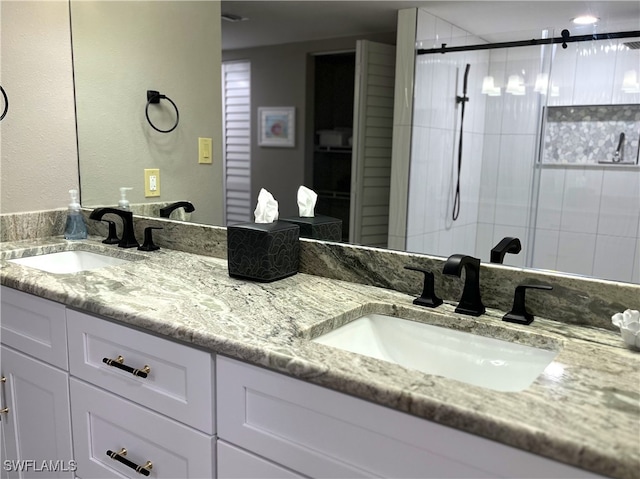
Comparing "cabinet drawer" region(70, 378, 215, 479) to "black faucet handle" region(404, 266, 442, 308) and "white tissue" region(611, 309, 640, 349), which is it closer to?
"black faucet handle" region(404, 266, 442, 308)

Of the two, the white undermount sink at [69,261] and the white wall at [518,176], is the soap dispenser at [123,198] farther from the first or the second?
the white wall at [518,176]

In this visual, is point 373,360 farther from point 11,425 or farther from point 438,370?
point 11,425

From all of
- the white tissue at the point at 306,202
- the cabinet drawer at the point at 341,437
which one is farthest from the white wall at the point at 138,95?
the cabinet drawer at the point at 341,437

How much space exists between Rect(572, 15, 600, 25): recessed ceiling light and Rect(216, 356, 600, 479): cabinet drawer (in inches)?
42.4

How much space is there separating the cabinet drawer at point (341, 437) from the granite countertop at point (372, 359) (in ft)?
0.08

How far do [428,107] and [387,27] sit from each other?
320 millimetres

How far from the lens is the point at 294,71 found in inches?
70.2

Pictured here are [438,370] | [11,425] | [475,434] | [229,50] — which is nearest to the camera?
[475,434]

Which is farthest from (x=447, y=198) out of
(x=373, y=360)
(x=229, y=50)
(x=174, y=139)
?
(x=174, y=139)

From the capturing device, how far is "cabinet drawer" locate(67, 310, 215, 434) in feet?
3.86

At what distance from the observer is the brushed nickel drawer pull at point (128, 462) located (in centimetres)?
133

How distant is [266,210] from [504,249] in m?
0.79

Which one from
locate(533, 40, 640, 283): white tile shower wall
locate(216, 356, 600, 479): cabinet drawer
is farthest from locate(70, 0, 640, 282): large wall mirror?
locate(216, 356, 600, 479): cabinet drawer

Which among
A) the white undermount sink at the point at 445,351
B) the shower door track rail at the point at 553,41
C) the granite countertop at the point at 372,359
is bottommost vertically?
the white undermount sink at the point at 445,351
